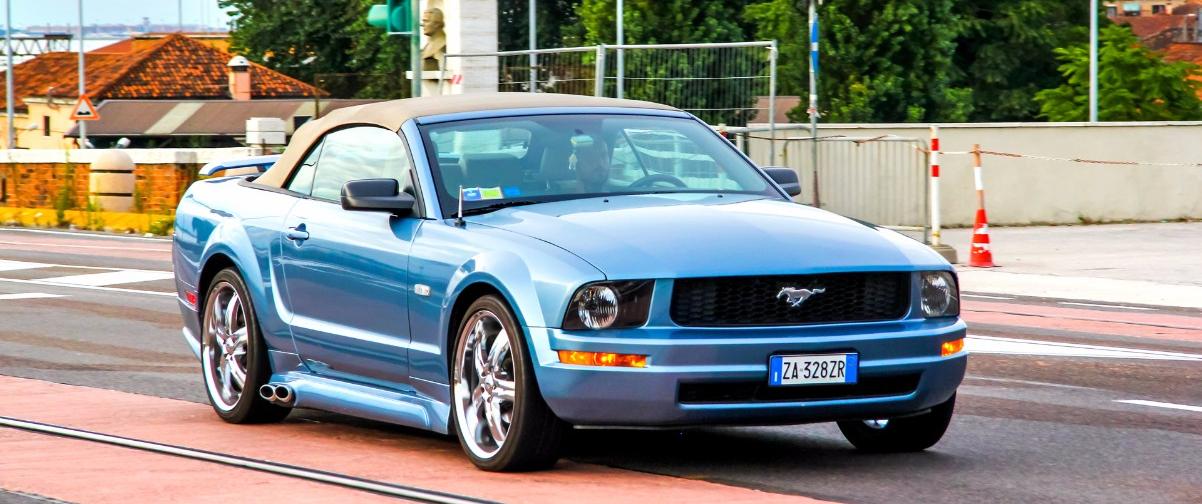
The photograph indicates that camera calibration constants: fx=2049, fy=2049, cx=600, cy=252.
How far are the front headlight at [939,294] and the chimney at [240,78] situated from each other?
74.9m

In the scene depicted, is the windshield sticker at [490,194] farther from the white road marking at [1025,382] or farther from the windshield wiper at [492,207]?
the white road marking at [1025,382]

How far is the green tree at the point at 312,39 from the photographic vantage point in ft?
239

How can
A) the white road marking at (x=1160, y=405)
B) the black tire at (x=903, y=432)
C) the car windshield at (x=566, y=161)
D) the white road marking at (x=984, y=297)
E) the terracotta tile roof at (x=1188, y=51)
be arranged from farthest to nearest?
the terracotta tile roof at (x=1188, y=51)
the white road marking at (x=984, y=297)
the white road marking at (x=1160, y=405)
the car windshield at (x=566, y=161)
the black tire at (x=903, y=432)

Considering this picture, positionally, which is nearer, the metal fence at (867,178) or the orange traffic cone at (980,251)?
the orange traffic cone at (980,251)

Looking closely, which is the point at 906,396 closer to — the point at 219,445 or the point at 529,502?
the point at 529,502

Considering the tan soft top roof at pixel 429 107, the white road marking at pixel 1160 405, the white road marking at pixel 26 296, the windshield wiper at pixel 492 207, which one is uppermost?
the tan soft top roof at pixel 429 107

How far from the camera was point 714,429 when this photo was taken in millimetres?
8602

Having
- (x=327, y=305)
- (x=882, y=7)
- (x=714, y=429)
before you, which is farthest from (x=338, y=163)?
(x=882, y=7)

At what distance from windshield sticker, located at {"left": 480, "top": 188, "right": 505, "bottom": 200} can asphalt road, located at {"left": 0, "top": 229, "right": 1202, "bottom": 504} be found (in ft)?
3.29

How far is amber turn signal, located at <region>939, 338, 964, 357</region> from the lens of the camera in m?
7.16

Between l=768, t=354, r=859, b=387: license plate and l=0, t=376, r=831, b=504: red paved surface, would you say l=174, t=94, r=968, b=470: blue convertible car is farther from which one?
l=0, t=376, r=831, b=504: red paved surface

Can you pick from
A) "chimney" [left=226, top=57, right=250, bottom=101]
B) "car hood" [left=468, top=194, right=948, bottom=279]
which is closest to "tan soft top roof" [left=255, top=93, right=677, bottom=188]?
"car hood" [left=468, top=194, right=948, bottom=279]

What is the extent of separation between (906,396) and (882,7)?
4236 centimetres

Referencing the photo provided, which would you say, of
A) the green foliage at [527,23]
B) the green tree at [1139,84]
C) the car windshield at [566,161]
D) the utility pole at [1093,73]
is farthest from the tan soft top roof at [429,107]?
the green foliage at [527,23]
